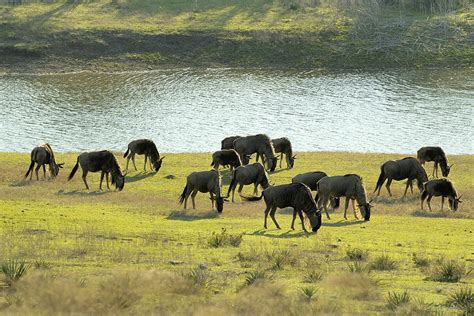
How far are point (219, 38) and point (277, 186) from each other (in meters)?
65.5

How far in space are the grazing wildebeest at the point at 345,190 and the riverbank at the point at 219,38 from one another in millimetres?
57697

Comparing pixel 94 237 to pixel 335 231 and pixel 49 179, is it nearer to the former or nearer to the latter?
pixel 335 231

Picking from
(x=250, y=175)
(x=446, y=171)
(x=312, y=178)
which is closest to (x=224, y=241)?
(x=312, y=178)

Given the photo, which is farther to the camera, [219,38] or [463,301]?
[219,38]

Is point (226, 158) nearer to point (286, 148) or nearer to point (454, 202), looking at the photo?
point (286, 148)

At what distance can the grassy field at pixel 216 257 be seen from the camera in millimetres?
15469

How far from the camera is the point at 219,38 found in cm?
9125

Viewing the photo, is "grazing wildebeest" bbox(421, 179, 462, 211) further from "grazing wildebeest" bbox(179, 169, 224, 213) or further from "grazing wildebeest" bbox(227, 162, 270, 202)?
"grazing wildebeest" bbox(179, 169, 224, 213)

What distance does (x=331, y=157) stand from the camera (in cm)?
4700

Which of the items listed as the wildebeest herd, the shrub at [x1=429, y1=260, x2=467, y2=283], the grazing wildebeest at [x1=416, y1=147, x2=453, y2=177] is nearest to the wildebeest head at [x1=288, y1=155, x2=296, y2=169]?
the wildebeest herd

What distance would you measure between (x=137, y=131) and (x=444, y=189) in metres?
32.2

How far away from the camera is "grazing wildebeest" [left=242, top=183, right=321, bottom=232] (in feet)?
86.6

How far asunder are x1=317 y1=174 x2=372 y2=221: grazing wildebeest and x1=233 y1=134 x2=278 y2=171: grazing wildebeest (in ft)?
36.3

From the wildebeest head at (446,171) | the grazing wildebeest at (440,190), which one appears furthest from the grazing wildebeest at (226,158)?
the wildebeest head at (446,171)
